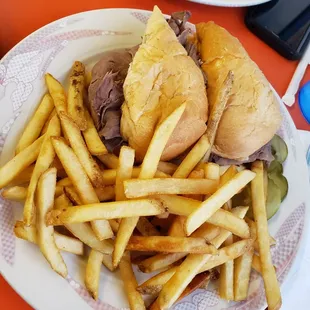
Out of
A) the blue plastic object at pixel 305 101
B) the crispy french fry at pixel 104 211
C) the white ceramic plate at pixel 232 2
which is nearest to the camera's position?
the crispy french fry at pixel 104 211

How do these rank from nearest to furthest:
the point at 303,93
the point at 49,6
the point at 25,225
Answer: the point at 25,225 → the point at 49,6 → the point at 303,93

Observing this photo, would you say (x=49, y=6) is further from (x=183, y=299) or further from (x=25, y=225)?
(x=183, y=299)

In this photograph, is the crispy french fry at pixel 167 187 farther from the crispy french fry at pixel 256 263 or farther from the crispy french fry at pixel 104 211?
the crispy french fry at pixel 256 263

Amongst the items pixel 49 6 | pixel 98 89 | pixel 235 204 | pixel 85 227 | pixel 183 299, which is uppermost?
pixel 49 6

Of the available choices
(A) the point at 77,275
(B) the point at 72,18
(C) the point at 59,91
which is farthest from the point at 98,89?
(A) the point at 77,275

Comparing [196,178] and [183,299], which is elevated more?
[196,178]

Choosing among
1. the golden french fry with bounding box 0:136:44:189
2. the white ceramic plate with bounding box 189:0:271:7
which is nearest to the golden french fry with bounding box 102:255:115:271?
the golden french fry with bounding box 0:136:44:189

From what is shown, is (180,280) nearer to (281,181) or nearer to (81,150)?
(81,150)

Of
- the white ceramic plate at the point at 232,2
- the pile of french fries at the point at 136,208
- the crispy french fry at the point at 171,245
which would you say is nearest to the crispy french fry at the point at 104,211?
the pile of french fries at the point at 136,208
